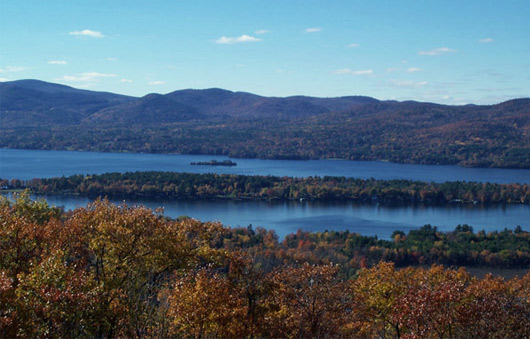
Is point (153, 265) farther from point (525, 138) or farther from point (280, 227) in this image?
point (525, 138)

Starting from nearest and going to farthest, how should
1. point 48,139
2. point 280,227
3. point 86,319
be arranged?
point 86,319
point 280,227
point 48,139

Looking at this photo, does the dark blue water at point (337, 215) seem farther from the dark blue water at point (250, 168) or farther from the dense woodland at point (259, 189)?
the dark blue water at point (250, 168)

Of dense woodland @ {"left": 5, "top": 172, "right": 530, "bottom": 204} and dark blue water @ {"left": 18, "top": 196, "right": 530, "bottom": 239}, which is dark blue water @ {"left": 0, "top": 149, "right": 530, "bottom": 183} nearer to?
dense woodland @ {"left": 5, "top": 172, "right": 530, "bottom": 204}

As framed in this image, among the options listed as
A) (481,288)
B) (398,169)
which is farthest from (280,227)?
(398,169)

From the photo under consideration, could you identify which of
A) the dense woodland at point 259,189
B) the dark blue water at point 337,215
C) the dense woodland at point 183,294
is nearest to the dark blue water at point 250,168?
the dense woodland at point 259,189

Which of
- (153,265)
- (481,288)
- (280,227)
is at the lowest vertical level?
(280,227)

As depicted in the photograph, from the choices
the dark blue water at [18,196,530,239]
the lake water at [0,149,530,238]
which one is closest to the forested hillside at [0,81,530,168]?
the lake water at [0,149,530,238]

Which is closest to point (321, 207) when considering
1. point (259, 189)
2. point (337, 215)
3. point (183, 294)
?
point (337, 215)
